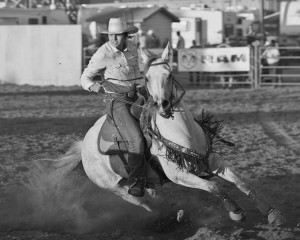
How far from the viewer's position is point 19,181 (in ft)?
23.6

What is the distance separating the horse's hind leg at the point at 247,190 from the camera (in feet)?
16.4

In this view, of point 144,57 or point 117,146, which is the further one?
point 117,146

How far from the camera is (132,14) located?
29.7 m

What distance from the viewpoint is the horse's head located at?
4.61m

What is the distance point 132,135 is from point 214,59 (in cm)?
1272

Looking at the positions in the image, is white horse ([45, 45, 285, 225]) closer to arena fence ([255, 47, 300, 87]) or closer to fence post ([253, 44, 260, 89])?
arena fence ([255, 47, 300, 87])

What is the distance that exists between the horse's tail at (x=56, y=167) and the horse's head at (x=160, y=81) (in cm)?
175

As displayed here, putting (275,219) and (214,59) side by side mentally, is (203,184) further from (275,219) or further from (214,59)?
(214,59)

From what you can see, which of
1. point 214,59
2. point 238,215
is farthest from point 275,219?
point 214,59

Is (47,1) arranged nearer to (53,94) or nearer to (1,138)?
(53,94)

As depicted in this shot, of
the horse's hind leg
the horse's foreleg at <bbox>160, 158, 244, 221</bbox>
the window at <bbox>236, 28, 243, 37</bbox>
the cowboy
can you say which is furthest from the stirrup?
the window at <bbox>236, 28, 243, 37</bbox>

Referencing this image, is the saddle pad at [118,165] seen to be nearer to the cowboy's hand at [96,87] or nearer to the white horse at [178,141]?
the white horse at [178,141]

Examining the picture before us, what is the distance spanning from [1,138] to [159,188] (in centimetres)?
387

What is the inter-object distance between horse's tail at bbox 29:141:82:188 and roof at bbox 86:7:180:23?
23.4 m
